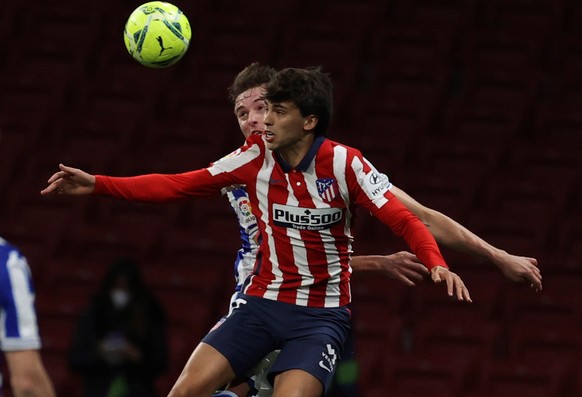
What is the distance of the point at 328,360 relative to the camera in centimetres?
493

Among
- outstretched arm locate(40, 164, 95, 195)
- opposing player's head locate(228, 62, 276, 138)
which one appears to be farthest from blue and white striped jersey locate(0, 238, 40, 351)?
opposing player's head locate(228, 62, 276, 138)

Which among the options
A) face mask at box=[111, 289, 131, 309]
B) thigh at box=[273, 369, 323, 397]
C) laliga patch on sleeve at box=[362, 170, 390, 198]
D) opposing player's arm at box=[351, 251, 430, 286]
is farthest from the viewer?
face mask at box=[111, 289, 131, 309]

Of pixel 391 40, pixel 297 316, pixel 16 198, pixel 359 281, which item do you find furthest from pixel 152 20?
pixel 391 40

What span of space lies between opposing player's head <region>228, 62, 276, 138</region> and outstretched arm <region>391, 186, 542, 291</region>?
0.73m

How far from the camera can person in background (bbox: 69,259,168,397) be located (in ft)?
24.4

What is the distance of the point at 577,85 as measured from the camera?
999 cm

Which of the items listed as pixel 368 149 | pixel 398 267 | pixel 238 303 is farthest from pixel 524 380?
pixel 238 303

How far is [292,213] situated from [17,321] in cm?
158

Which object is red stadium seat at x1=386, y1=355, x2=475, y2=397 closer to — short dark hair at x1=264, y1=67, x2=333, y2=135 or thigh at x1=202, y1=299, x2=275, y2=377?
thigh at x1=202, y1=299, x2=275, y2=377

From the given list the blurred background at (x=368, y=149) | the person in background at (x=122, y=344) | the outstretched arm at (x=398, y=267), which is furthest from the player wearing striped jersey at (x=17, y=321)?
the blurred background at (x=368, y=149)

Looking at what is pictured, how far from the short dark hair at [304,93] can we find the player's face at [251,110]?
1.83 feet

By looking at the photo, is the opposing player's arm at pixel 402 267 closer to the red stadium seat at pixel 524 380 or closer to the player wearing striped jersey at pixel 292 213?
the player wearing striped jersey at pixel 292 213

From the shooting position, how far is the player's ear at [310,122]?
16.6ft

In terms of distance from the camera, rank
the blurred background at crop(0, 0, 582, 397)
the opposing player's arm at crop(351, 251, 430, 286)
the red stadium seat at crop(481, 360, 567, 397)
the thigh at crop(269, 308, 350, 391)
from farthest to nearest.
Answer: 1. the blurred background at crop(0, 0, 582, 397)
2. the red stadium seat at crop(481, 360, 567, 397)
3. the opposing player's arm at crop(351, 251, 430, 286)
4. the thigh at crop(269, 308, 350, 391)
